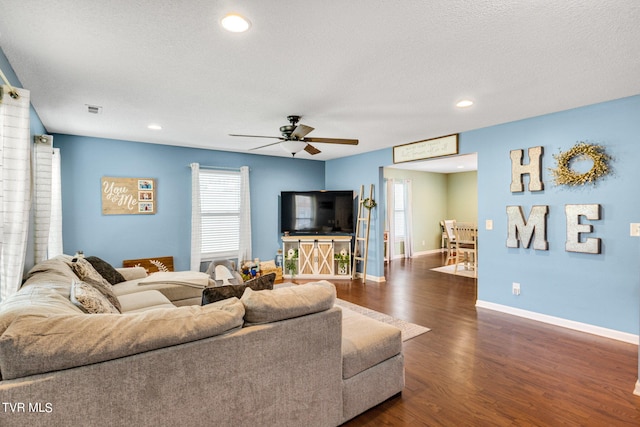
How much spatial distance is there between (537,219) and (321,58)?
3255 millimetres

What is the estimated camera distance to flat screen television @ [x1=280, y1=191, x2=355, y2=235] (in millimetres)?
6590

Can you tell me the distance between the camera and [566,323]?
11.8ft

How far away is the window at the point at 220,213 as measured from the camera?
5.74 meters

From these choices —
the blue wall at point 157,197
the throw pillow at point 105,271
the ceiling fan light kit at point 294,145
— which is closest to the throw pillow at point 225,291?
the ceiling fan light kit at point 294,145

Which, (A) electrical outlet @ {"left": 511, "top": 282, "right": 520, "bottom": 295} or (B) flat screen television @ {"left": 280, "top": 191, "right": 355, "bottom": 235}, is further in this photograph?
(B) flat screen television @ {"left": 280, "top": 191, "right": 355, "bottom": 235}

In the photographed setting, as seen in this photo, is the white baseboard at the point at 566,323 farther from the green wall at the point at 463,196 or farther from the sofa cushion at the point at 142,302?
the green wall at the point at 463,196

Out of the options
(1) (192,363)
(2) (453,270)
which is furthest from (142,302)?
(2) (453,270)

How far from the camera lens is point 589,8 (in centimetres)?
174

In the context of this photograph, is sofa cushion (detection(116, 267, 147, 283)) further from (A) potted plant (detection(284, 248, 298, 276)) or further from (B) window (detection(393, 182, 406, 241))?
(B) window (detection(393, 182, 406, 241))

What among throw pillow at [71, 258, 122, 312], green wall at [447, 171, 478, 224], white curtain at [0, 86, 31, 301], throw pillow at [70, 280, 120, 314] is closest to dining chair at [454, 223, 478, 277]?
green wall at [447, 171, 478, 224]

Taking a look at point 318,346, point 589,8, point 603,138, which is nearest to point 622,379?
point 603,138

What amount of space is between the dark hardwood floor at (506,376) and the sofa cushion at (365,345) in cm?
35

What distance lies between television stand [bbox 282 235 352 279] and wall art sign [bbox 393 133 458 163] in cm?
196

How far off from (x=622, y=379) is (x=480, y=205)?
94.3 inches
